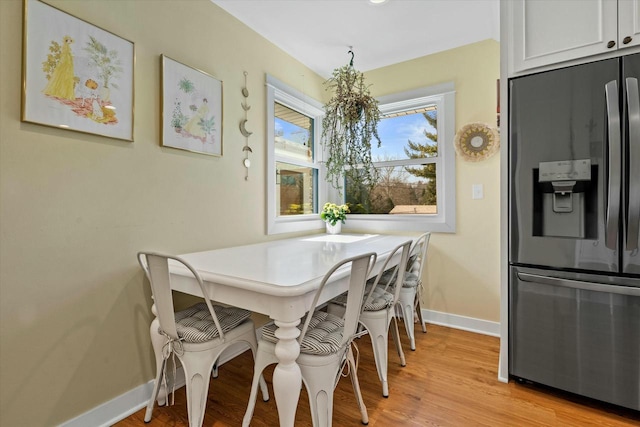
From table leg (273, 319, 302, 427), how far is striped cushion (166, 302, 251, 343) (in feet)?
1.32

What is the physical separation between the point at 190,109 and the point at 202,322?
4.14 ft

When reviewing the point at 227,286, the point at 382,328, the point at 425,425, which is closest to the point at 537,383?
the point at 425,425

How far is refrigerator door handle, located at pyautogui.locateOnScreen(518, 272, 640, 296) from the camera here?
4.97ft

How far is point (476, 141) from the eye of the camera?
2637mm

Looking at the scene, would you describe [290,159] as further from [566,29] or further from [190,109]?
[566,29]

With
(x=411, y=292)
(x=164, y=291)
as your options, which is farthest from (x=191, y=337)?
(x=411, y=292)

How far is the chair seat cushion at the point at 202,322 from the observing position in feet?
4.67

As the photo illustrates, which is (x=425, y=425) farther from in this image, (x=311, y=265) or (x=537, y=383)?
(x=311, y=265)

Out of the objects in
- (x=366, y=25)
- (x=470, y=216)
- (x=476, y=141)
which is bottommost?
(x=470, y=216)

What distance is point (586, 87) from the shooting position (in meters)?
1.61

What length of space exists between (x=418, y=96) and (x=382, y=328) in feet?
7.11

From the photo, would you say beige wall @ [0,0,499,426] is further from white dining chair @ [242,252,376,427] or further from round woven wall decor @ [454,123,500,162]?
white dining chair @ [242,252,376,427]

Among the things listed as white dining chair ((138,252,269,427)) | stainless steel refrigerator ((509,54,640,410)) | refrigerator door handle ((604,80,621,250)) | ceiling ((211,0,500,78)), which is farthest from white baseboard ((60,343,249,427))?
refrigerator door handle ((604,80,621,250))

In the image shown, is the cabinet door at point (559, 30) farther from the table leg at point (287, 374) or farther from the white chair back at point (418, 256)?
the table leg at point (287, 374)
